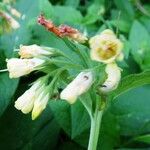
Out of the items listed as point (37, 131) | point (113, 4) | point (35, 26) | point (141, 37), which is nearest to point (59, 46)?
point (35, 26)

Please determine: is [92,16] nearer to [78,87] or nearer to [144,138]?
[144,138]

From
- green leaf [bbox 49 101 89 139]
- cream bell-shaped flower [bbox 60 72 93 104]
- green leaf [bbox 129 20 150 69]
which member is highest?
cream bell-shaped flower [bbox 60 72 93 104]

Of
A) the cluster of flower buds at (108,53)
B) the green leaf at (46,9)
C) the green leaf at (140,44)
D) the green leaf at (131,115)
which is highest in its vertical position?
the cluster of flower buds at (108,53)

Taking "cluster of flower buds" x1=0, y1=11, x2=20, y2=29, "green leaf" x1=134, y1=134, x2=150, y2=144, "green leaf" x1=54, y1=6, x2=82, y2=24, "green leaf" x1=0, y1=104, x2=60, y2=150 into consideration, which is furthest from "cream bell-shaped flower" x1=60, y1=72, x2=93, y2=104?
"green leaf" x1=54, y1=6, x2=82, y2=24

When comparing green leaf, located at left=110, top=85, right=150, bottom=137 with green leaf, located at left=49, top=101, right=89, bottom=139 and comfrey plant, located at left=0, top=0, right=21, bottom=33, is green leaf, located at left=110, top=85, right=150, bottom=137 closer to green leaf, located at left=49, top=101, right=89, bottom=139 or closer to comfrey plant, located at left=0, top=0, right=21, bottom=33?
green leaf, located at left=49, top=101, right=89, bottom=139

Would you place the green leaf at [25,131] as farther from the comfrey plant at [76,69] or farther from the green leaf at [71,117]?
the comfrey plant at [76,69]

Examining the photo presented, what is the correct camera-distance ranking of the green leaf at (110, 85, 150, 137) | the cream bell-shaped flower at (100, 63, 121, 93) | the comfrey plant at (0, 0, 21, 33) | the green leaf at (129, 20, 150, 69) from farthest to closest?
1. the green leaf at (129, 20, 150, 69)
2. the comfrey plant at (0, 0, 21, 33)
3. the green leaf at (110, 85, 150, 137)
4. the cream bell-shaped flower at (100, 63, 121, 93)

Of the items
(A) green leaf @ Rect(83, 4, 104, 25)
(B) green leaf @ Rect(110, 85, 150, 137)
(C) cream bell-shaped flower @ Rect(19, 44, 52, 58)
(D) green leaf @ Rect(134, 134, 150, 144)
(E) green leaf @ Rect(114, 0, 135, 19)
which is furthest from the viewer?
(E) green leaf @ Rect(114, 0, 135, 19)

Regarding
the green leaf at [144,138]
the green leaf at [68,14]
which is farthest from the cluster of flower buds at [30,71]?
the green leaf at [68,14]

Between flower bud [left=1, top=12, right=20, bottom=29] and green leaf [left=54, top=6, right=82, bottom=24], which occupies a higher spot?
flower bud [left=1, top=12, right=20, bottom=29]
